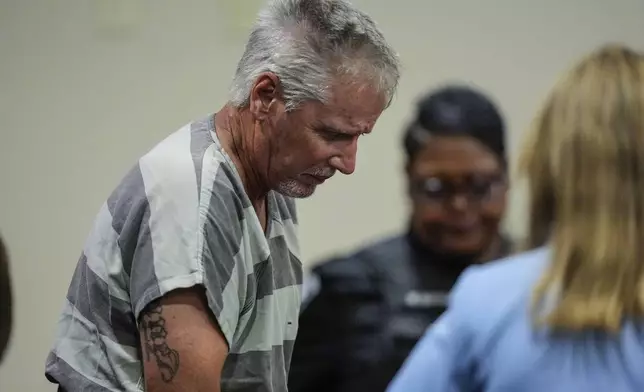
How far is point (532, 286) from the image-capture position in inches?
40.6

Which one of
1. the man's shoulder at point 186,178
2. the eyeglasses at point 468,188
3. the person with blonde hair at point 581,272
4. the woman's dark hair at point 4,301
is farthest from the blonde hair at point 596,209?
the eyeglasses at point 468,188

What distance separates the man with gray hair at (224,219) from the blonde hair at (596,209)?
11.7 inches

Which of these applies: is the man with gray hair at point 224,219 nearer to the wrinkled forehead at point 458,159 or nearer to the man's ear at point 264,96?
the man's ear at point 264,96

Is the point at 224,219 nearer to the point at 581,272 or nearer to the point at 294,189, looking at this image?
the point at 294,189

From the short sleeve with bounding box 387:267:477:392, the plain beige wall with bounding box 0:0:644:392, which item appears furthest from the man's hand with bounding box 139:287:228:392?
the plain beige wall with bounding box 0:0:644:392

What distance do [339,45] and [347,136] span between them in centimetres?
12

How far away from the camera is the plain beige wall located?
223 centimetres

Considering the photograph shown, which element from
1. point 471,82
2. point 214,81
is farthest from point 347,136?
point 471,82

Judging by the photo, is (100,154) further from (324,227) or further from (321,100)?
(321,100)

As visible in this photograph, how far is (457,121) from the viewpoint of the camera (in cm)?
214

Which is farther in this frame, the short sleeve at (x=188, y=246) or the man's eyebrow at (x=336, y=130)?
the man's eyebrow at (x=336, y=130)

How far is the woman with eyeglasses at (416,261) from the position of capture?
6.59 ft

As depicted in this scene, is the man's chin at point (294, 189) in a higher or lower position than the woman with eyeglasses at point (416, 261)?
higher

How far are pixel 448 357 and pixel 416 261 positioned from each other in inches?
40.1
